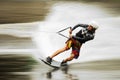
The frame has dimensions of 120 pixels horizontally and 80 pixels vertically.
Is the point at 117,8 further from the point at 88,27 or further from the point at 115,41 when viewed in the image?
the point at 88,27

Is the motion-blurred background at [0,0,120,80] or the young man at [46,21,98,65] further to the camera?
the young man at [46,21,98,65]

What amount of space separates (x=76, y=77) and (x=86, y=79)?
1.08ft

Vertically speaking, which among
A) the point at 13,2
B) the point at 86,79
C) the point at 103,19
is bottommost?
the point at 86,79

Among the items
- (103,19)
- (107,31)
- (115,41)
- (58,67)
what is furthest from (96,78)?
(103,19)

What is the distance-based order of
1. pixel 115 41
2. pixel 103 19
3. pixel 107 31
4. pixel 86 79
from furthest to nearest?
pixel 103 19 → pixel 107 31 → pixel 115 41 → pixel 86 79

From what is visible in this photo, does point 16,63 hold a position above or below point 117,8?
below

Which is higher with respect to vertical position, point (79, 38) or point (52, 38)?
point (52, 38)

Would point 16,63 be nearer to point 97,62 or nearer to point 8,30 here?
point 97,62

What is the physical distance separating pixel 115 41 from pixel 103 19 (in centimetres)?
334

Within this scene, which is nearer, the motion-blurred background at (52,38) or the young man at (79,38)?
the motion-blurred background at (52,38)

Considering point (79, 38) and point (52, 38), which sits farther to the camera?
point (52, 38)

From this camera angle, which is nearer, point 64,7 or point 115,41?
point 115,41

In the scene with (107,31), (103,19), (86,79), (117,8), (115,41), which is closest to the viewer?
(86,79)

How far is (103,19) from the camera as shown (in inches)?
723
